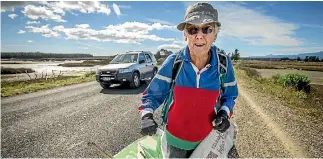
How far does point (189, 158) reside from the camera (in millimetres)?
1792

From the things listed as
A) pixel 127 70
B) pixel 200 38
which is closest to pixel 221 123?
pixel 200 38

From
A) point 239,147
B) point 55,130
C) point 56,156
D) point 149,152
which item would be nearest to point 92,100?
point 55,130

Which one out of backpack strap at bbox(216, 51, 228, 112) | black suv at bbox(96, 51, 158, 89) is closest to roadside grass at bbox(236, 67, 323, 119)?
black suv at bbox(96, 51, 158, 89)

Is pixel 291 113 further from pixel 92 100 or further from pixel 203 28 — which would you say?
pixel 203 28

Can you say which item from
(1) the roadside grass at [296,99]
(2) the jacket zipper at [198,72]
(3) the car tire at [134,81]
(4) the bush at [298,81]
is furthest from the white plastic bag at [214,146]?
(4) the bush at [298,81]

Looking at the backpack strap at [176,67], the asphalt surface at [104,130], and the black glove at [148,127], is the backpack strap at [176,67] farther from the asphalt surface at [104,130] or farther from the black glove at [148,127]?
the asphalt surface at [104,130]

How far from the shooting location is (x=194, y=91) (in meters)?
1.82

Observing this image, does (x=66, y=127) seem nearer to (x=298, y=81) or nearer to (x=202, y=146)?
(x=202, y=146)

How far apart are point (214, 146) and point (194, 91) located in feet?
1.22

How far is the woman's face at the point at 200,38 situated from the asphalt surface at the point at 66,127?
3.06 meters

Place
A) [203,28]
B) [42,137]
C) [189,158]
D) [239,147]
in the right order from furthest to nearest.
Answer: [42,137], [239,147], [203,28], [189,158]

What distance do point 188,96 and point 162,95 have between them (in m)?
0.23

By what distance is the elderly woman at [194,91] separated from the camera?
1.82 meters

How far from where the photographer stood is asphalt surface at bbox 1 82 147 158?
517 centimetres
